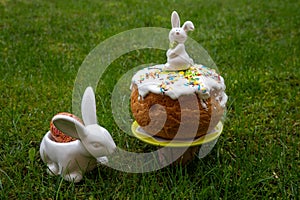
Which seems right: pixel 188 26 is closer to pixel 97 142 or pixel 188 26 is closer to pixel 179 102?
pixel 179 102

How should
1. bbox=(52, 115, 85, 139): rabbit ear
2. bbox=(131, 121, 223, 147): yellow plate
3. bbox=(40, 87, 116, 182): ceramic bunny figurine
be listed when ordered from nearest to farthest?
bbox=(52, 115, 85, 139): rabbit ear → bbox=(40, 87, 116, 182): ceramic bunny figurine → bbox=(131, 121, 223, 147): yellow plate

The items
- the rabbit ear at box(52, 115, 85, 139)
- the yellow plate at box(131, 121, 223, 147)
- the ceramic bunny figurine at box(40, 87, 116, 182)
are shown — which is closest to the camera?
the rabbit ear at box(52, 115, 85, 139)

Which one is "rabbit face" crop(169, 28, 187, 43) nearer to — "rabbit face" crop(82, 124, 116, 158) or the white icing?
the white icing

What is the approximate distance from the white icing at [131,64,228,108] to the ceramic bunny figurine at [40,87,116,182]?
0.28 m

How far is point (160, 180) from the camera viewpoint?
86.4 inches

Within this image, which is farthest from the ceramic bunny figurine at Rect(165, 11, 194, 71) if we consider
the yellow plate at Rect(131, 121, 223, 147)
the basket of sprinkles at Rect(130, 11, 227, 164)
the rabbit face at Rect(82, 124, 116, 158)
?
the rabbit face at Rect(82, 124, 116, 158)

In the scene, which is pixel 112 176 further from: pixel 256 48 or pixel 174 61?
pixel 256 48

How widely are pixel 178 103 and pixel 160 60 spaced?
1.92 metres

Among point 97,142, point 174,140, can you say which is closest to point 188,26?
point 174,140

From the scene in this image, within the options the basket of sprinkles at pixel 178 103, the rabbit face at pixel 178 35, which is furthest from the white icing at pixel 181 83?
the rabbit face at pixel 178 35

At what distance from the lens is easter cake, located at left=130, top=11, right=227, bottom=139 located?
2098mm

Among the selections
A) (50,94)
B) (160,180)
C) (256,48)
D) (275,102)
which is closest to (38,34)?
(50,94)

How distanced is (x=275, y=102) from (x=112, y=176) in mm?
1508

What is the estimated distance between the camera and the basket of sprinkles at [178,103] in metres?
2.10
